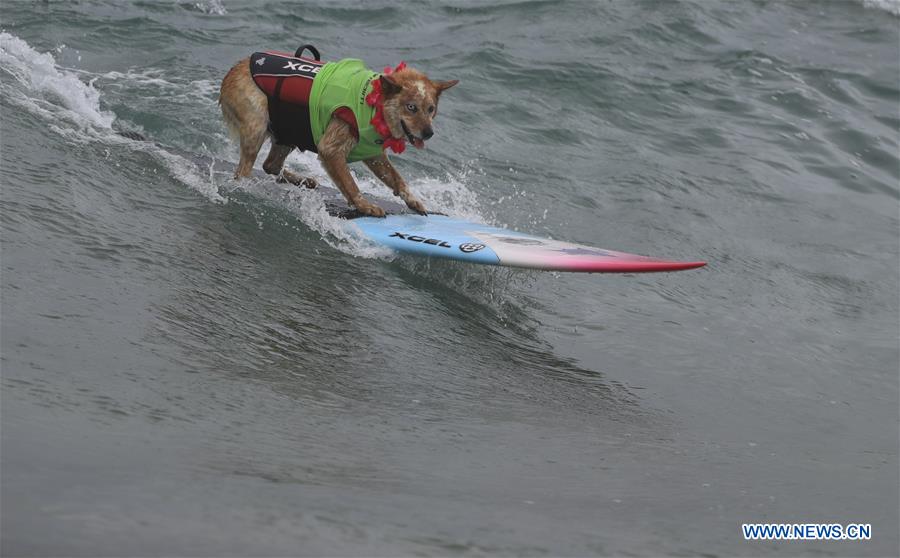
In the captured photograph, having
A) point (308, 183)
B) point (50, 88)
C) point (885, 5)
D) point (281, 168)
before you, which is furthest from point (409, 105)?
point (885, 5)

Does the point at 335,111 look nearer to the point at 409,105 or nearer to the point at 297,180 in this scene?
the point at 409,105

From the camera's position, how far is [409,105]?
7785 millimetres

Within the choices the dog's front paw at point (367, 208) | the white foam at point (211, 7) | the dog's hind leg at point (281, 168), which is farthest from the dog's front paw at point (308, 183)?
the white foam at point (211, 7)

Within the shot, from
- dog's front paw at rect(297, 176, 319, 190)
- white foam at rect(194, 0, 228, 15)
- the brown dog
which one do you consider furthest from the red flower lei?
white foam at rect(194, 0, 228, 15)

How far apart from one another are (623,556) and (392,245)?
406cm

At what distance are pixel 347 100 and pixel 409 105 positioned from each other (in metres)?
0.55

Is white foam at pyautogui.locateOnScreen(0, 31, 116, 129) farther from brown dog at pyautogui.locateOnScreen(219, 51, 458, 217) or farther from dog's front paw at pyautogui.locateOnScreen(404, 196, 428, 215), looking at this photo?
A: dog's front paw at pyautogui.locateOnScreen(404, 196, 428, 215)

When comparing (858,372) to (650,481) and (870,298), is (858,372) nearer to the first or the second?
(870,298)

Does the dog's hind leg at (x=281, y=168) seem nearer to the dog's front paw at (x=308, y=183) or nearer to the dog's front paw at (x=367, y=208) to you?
the dog's front paw at (x=308, y=183)

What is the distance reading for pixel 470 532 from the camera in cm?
446

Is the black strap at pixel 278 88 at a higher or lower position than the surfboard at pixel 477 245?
higher

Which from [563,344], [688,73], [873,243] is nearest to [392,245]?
[563,344]

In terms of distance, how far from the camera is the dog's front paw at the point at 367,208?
8.44 m

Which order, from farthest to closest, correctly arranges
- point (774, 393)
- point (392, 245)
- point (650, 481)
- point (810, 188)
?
point (810, 188) < point (392, 245) < point (774, 393) < point (650, 481)
